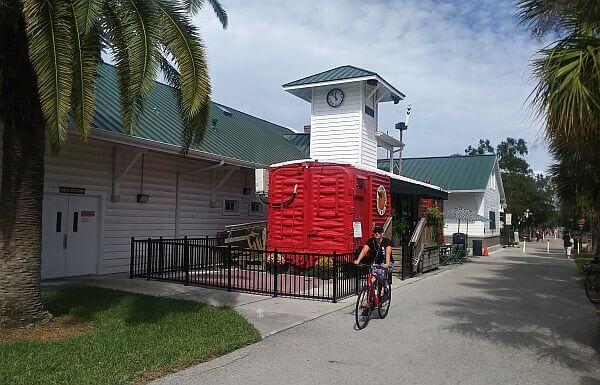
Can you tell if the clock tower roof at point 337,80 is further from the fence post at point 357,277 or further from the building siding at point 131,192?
the fence post at point 357,277

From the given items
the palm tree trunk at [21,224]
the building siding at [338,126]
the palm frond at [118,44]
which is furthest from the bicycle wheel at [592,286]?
the palm tree trunk at [21,224]

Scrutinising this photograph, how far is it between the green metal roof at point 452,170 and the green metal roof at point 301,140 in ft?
24.9

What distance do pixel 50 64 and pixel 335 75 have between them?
18.0 metres

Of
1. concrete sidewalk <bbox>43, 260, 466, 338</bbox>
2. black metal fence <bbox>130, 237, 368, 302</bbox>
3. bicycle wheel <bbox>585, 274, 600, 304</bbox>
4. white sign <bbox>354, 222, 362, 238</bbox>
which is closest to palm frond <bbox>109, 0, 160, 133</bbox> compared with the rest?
concrete sidewalk <bbox>43, 260, 466, 338</bbox>

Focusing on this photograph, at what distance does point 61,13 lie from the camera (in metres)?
7.29

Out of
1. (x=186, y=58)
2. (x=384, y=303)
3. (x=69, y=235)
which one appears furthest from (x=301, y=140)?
(x=186, y=58)

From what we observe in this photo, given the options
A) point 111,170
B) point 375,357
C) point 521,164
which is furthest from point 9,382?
point 521,164

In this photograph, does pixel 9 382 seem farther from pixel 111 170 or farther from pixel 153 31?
pixel 111 170

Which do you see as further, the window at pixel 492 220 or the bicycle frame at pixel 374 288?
the window at pixel 492 220

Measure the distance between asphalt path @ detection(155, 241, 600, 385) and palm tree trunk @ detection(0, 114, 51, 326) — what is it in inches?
129

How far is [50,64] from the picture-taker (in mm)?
7008

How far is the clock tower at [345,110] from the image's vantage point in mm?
23078

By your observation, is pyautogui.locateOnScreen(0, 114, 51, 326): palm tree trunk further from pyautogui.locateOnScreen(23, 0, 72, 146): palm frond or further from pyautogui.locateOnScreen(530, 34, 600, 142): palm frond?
pyautogui.locateOnScreen(530, 34, 600, 142): palm frond

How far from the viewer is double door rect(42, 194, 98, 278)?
1260 cm
